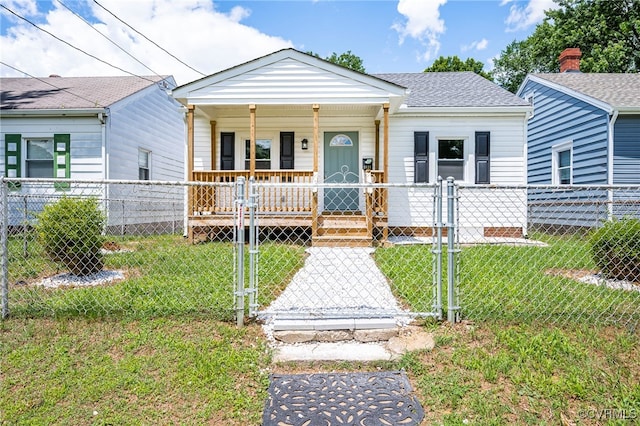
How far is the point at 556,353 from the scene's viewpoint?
9.16ft

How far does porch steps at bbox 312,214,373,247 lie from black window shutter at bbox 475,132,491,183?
3490mm

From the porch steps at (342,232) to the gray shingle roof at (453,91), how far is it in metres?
3.54

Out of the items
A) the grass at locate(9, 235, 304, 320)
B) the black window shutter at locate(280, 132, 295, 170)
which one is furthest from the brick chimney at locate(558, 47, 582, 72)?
the grass at locate(9, 235, 304, 320)

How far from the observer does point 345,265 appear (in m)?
5.54

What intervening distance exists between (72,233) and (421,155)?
25.3 ft

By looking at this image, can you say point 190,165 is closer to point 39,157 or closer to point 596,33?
point 39,157

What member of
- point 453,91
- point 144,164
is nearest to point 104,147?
point 144,164

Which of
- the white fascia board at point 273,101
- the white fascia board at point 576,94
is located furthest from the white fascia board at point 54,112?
the white fascia board at point 576,94

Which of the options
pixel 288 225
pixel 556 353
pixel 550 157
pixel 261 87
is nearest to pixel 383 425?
pixel 556 353

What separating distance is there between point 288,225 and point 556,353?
6.08 metres

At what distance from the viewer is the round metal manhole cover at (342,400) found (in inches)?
88.0

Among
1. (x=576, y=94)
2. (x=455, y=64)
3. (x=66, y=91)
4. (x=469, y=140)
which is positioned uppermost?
(x=455, y=64)

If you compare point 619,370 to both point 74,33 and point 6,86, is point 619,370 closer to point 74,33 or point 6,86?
point 74,33

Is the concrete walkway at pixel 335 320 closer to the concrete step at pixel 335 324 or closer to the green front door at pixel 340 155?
the concrete step at pixel 335 324
